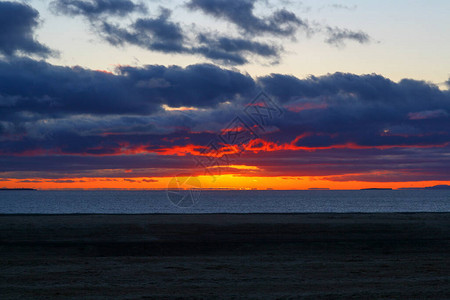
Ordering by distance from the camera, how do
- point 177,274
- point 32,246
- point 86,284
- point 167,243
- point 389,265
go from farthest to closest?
point 167,243
point 32,246
point 389,265
point 177,274
point 86,284

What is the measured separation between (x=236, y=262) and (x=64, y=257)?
1055 centimetres

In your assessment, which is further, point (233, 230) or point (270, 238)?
point (233, 230)

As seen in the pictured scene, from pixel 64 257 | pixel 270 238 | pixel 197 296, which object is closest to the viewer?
pixel 197 296

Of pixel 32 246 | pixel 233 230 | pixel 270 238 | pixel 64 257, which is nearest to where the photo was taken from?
pixel 64 257

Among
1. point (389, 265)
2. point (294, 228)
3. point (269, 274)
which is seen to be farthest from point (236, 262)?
point (294, 228)

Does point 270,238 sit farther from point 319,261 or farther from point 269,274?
point 269,274

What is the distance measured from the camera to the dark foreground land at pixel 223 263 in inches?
757

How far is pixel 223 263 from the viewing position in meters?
26.7

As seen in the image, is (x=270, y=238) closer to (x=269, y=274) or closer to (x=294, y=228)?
(x=294, y=228)

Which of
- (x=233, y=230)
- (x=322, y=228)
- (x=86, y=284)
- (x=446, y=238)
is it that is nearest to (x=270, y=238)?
(x=233, y=230)

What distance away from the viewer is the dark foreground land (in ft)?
63.1

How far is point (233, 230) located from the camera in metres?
46.2

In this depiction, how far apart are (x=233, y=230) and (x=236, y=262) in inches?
757

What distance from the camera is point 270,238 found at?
39438 millimetres
